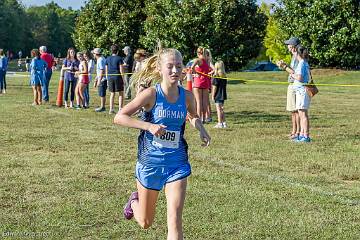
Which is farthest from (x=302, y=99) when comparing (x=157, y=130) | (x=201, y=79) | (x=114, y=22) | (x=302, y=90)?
(x=114, y=22)

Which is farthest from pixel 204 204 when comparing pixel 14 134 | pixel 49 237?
pixel 14 134

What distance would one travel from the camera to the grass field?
6020 millimetres

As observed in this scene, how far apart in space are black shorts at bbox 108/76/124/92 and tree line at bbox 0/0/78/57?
94.9 meters

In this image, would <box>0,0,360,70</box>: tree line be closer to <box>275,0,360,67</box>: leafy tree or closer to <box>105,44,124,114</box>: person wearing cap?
<box>275,0,360,67</box>: leafy tree

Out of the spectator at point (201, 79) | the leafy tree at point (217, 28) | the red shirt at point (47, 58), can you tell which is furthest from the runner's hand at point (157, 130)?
the leafy tree at point (217, 28)

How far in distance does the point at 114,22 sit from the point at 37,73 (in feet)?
107

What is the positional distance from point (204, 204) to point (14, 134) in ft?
23.4

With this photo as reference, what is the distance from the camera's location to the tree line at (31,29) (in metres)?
109

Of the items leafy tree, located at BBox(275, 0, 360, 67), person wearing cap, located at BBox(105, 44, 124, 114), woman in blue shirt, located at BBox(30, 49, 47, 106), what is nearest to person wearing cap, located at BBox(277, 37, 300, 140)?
person wearing cap, located at BBox(105, 44, 124, 114)

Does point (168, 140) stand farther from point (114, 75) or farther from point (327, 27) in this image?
point (327, 27)

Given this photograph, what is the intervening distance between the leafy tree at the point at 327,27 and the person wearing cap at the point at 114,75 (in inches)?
1188

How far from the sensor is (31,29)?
403ft

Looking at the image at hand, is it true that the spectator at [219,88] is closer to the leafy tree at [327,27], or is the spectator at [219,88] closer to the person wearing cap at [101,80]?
the person wearing cap at [101,80]

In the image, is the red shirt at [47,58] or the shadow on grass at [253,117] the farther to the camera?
the red shirt at [47,58]
